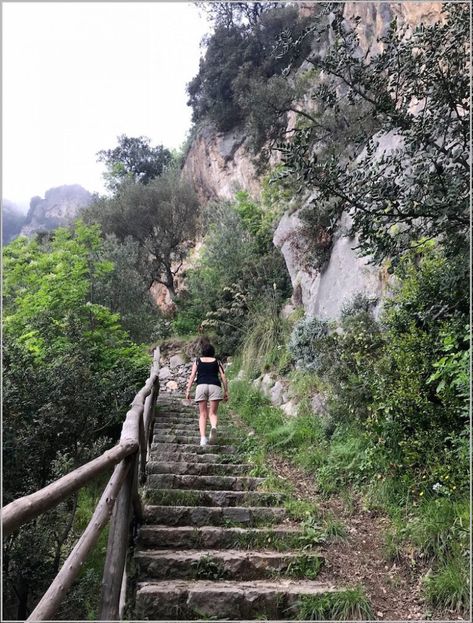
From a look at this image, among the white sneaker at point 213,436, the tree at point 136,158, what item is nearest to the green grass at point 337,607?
the white sneaker at point 213,436

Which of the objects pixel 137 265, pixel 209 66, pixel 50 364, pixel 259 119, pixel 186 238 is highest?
pixel 209 66

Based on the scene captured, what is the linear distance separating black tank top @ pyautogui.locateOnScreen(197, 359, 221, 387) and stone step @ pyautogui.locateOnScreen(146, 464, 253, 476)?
4.08 feet

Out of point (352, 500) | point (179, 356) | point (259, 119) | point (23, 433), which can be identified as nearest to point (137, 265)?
point (179, 356)

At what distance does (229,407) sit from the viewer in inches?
384

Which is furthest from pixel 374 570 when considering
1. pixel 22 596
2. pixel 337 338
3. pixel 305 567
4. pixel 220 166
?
pixel 220 166

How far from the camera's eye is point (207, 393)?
6.35 metres

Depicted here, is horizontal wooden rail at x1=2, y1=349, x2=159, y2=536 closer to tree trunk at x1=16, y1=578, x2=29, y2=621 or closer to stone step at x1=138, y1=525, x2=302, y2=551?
stone step at x1=138, y1=525, x2=302, y2=551

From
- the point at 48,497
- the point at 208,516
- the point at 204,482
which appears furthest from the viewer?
the point at 204,482

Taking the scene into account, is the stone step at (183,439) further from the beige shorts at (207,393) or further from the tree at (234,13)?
the tree at (234,13)

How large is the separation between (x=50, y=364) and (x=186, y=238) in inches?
588

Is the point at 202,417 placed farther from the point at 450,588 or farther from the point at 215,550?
the point at 450,588

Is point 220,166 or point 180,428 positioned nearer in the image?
point 180,428

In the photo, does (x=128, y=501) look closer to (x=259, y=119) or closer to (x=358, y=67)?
(x=358, y=67)

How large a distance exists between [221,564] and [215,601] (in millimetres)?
426
